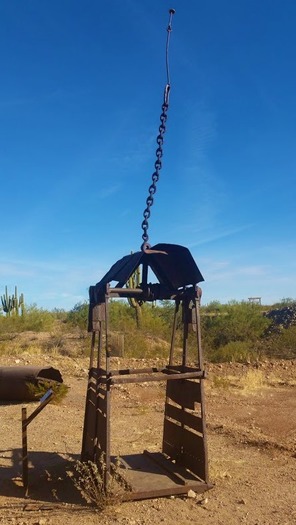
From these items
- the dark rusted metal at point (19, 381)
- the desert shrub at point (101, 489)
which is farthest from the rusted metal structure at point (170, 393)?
the dark rusted metal at point (19, 381)

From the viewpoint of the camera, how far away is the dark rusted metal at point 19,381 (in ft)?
34.6

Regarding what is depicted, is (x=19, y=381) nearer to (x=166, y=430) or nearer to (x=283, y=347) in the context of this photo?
(x=166, y=430)

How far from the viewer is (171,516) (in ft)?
16.0

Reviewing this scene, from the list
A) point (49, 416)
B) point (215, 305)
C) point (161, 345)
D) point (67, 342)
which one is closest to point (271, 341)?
point (161, 345)

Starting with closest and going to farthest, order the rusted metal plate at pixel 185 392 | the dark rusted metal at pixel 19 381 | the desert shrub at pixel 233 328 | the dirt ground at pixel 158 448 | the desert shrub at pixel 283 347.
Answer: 1. the dirt ground at pixel 158 448
2. the rusted metal plate at pixel 185 392
3. the dark rusted metal at pixel 19 381
4. the desert shrub at pixel 283 347
5. the desert shrub at pixel 233 328

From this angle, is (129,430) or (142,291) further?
(129,430)

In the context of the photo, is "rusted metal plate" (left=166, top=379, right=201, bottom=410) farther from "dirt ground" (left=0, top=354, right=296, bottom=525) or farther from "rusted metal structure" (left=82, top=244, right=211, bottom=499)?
"dirt ground" (left=0, top=354, right=296, bottom=525)

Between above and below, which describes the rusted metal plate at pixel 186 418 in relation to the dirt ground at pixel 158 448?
above

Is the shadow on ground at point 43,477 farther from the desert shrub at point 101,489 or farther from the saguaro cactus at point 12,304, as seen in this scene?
the saguaro cactus at point 12,304

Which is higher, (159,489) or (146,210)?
(146,210)

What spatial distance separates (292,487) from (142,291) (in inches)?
110

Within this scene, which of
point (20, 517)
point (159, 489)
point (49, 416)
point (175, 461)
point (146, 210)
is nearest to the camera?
point (20, 517)

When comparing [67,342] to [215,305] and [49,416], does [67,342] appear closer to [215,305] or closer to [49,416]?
[49,416]

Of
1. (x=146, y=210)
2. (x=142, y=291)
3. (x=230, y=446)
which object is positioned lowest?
(x=230, y=446)
